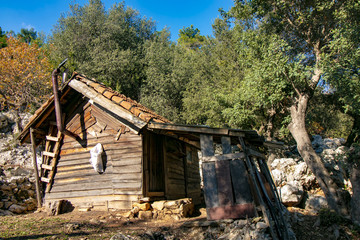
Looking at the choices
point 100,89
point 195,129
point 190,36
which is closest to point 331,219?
point 195,129

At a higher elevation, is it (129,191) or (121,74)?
(121,74)

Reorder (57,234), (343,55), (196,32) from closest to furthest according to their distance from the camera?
(57,234), (343,55), (196,32)

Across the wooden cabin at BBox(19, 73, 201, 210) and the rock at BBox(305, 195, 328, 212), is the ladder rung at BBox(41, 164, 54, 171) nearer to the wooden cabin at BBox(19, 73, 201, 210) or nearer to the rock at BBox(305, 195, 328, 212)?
the wooden cabin at BBox(19, 73, 201, 210)

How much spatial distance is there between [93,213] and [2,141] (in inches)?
637

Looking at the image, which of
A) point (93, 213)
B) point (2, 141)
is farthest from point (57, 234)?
point (2, 141)

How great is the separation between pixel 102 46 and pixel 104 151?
80.1 feet

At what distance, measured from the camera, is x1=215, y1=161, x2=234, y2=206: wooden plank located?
681cm

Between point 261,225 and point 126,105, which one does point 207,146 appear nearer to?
point 261,225

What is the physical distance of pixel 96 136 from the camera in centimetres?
979

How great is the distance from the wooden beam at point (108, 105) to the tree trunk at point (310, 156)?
8909 mm

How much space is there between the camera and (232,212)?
263 inches

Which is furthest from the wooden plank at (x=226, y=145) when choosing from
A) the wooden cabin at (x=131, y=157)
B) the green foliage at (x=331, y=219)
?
the green foliage at (x=331, y=219)

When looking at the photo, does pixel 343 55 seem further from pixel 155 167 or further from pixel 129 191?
pixel 129 191

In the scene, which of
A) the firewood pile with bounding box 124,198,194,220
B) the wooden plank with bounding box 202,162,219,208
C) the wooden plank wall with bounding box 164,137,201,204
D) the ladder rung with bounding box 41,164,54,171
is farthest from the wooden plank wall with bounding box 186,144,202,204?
the ladder rung with bounding box 41,164,54,171
